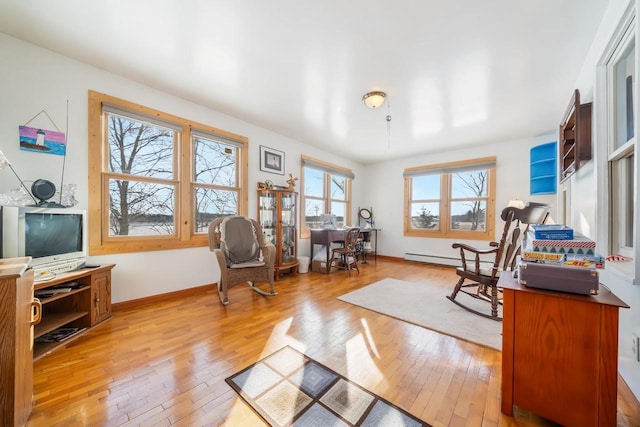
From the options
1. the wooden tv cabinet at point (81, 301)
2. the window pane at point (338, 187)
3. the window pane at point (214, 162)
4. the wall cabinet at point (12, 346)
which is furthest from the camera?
the window pane at point (338, 187)

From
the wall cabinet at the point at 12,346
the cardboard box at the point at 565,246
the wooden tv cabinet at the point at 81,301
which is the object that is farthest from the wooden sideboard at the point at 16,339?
the cardboard box at the point at 565,246

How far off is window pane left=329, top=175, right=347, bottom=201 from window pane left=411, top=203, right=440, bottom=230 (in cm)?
168

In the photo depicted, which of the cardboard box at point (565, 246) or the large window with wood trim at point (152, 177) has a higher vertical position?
the large window with wood trim at point (152, 177)

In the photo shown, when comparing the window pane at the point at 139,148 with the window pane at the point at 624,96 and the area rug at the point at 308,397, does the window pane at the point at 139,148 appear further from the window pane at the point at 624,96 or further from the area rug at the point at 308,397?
the window pane at the point at 624,96

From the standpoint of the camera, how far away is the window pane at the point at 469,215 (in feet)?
15.3

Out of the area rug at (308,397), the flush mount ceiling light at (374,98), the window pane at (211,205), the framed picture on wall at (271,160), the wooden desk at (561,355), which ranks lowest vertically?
the area rug at (308,397)

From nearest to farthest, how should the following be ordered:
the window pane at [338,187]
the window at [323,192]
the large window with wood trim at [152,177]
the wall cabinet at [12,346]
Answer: the wall cabinet at [12,346], the large window with wood trim at [152,177], the window at [323,192], the window pane at [338,187]

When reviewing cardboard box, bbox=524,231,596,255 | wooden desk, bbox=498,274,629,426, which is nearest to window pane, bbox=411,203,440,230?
cardboard box, bbox=524,231,596,255

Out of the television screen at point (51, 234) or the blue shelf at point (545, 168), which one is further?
the blue shelf at point (545, 168)

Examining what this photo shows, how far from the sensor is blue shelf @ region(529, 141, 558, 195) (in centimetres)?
349

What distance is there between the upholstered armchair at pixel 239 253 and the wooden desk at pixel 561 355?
2.42 m

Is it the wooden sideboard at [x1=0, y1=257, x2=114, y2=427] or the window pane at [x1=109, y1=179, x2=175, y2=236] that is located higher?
the window pane at [x1=109, y1=179, x2=175, y2=236]

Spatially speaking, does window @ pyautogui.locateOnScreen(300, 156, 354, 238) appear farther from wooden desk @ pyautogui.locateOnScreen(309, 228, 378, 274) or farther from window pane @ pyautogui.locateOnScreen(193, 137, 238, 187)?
window pane @ pyautogui.locateOnScreen(193, 137, 238, 187)

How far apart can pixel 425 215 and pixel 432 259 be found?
1.00 metres
